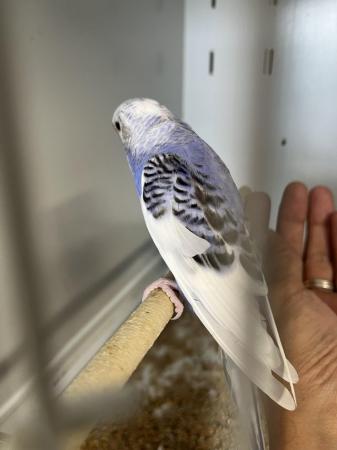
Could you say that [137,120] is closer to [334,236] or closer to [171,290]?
[171,290]

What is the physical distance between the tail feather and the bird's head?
0.32 metres

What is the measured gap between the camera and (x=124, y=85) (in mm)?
755

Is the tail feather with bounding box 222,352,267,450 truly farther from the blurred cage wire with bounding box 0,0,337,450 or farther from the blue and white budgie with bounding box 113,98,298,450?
the blurred cage wire with bounding box 0,0,337,450

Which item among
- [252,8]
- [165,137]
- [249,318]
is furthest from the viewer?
[252,8]

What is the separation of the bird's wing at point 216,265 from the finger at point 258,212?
4.2 inches

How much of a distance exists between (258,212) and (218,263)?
216 mm

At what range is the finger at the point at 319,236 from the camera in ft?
2.67

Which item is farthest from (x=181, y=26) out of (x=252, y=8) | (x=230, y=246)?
(x=230, y=246)

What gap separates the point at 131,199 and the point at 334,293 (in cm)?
42

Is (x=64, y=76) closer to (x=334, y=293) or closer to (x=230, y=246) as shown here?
(x=230, y=246)

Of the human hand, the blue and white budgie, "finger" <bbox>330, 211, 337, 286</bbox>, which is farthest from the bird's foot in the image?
"finger" <bbox>330, 211, 337, 286</bbox>

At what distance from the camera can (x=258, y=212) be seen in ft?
2.27

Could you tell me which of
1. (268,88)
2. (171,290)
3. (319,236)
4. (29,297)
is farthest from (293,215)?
(29,297)

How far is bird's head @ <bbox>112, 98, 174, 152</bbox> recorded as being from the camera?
1.99 ft
